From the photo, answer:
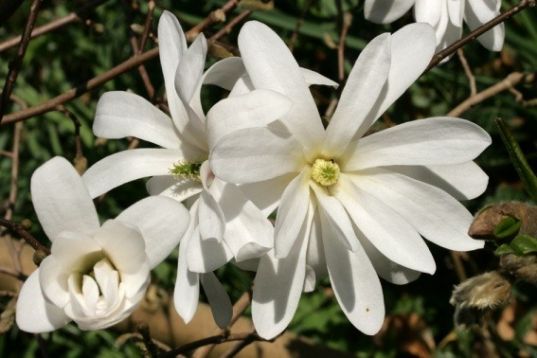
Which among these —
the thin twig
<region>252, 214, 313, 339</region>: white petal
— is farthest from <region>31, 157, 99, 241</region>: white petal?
the thin twig

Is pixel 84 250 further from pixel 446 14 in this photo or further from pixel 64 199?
pixel 446 14

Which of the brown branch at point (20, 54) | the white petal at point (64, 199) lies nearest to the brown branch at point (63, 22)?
the brown branch at point (20, 54)

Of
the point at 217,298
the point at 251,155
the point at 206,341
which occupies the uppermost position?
the point at 251,155

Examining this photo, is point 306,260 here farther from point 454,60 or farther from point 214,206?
point 454,60

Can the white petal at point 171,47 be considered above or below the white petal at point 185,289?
above

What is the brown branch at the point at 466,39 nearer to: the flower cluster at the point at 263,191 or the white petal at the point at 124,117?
the flower cluster at the point at 263,191

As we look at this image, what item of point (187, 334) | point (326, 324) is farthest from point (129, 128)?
point (326, 324)

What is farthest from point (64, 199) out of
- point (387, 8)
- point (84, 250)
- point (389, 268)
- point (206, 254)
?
point (387, 8)
